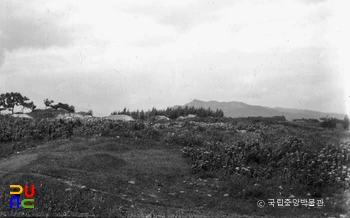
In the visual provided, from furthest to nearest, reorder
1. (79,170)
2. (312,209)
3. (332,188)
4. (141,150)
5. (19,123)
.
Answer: (19,123) < (141,150) < (79,170) < (332,188) < (312,209)

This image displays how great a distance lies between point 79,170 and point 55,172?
768 millimetres

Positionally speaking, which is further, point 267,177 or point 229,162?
point 229,162

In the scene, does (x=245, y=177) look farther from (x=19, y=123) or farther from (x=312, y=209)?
(x=19, y=123)

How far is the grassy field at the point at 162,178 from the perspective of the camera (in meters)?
10.3

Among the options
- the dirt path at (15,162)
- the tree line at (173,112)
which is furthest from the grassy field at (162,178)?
the tree line at (173,112)

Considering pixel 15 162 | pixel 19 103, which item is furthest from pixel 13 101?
pixel 15 162

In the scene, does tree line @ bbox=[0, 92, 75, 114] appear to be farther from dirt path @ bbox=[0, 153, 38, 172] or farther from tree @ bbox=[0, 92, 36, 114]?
dirt path @ bbox=[0, 153, 38, 172]

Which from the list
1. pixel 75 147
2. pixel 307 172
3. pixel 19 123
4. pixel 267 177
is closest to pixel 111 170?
pixel 75 147

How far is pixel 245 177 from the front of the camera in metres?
13.4

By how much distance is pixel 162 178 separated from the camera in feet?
45.3

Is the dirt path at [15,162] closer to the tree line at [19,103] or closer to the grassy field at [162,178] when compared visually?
the grassy field at [162,178]

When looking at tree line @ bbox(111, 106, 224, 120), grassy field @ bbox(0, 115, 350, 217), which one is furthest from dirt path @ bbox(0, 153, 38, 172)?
tree line @ bbox(111, 106, 224, 120)

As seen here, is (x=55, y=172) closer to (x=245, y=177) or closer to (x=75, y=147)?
(x=75, y=147)

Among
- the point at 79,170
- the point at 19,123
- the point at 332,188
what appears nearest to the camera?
the point at 332,188
